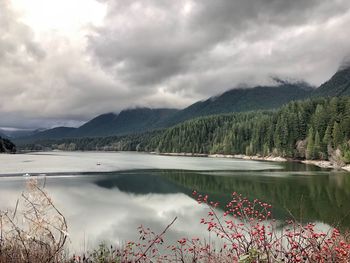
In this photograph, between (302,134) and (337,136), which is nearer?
(337,136)

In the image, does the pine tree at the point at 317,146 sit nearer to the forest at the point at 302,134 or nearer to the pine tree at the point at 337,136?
the forest at the point at 302,134

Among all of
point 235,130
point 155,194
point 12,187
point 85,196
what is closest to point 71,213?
point 85,196

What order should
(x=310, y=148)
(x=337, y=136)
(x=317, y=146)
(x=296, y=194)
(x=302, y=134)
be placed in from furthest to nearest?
(x=302, y=134) < (x=310, y=148) < (x=317, y=146) < (x=337, y=136) < (x=296, y=194)

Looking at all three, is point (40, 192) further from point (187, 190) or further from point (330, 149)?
point (330, 149)

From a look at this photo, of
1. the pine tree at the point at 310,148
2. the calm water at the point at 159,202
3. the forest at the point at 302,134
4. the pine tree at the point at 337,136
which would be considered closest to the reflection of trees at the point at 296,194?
the calm water at the point at 159,202

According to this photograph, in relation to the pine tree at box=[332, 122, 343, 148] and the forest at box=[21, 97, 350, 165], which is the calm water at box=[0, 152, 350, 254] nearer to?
the pine tree at box=[332, 122, 343, 148]

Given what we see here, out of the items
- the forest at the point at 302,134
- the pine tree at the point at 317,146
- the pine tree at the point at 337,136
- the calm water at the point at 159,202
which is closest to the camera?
the calm water at the point at 159,202

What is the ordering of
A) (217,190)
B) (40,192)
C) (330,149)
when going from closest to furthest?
(40,192)
(217,190)
(330,149)

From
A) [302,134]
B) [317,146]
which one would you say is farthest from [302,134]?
[317,146]

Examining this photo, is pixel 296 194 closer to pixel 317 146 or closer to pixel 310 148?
pixel 317 146

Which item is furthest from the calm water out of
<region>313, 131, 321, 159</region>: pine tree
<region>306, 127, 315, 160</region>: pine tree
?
<region>306, 127, 315, 160</region>: pine tree

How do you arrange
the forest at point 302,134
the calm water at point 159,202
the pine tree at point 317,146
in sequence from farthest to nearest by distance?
1. the pine tree at point 317,146
2. the forest at point 302,134
3. the calm water at point 159,202

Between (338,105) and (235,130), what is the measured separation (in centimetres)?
7485

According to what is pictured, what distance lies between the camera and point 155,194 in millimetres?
45781
